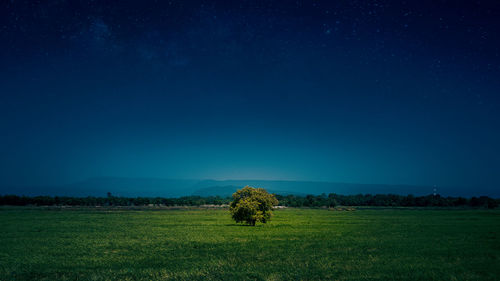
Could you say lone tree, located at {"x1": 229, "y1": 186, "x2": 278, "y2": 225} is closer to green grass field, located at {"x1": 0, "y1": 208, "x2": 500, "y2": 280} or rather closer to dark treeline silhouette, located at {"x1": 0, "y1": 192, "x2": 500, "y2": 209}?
green grass field, located at {"x1": 0, "y1": 208, "x2": 500, "y2": 280}

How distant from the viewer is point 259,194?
5034cm

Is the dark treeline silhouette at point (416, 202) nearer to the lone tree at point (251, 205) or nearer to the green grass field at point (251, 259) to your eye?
the lone tree at point (251, 205)

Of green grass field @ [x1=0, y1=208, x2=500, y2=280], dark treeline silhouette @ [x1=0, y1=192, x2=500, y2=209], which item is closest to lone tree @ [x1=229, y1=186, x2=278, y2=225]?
green grass field @ [x1=0, y1=208, x2=500, y2=280]

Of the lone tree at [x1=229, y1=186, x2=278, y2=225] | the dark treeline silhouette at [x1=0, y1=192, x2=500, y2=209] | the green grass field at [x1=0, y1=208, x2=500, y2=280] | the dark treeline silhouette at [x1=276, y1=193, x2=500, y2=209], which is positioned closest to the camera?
the green grass field at [x1=0, y1=208, x2=500, y2=280]

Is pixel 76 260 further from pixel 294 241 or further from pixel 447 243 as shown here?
pixel 447 243

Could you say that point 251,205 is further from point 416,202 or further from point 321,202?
point 416,202

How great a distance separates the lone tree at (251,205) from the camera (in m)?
49.5

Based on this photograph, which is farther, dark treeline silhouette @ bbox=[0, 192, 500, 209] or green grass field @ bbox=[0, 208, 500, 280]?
dark treeline silhouette @ bbox=[0, 192, 500, 209]

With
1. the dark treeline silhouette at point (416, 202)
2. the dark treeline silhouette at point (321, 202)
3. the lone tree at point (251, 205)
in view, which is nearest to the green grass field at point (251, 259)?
the lone tree at point (251, 205)

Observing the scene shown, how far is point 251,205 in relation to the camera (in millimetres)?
49469

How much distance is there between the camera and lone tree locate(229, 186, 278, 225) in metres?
49.5

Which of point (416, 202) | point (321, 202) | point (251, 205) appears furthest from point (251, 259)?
point (416, 202)

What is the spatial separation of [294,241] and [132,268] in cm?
1647

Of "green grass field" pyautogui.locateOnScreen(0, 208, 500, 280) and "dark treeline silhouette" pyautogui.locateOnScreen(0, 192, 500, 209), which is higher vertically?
"green grass field" pyautogui.locateOnScreen(0, 208, 500, 280)
